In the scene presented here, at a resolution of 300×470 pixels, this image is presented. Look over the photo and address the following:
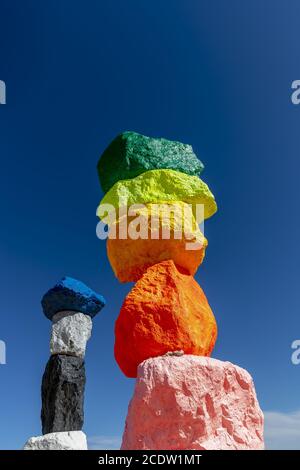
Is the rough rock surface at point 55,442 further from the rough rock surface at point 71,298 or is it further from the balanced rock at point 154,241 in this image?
the balanced rock at point 154,241

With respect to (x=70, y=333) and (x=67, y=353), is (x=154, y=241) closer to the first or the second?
(x=70, y=333)

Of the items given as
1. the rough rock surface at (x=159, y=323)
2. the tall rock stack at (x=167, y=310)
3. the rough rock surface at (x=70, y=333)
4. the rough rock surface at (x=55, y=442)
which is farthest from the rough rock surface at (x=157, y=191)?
the rough rock surface at (x=55, y=442)

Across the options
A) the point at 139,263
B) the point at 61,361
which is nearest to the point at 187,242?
the point at 139,263

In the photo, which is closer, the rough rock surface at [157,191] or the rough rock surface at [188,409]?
the rough rock surface at [188,409]

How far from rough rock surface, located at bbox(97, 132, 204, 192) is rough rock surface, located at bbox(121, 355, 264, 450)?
2.90 metres

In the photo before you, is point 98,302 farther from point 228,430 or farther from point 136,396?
point 228,430

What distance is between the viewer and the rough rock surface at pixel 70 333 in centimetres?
768

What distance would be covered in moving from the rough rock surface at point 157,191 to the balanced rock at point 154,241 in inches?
6.1

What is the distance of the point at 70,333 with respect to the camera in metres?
7.75

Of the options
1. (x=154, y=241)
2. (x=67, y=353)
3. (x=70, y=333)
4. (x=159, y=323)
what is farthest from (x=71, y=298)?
(x=159, y=323)

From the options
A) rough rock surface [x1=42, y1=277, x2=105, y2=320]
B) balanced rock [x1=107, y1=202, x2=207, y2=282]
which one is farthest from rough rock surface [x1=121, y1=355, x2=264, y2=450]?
rough rock surface [x1=42, y1=277, x2=105, y2=320]

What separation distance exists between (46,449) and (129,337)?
1.74 metres

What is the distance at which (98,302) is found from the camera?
8.10 m
